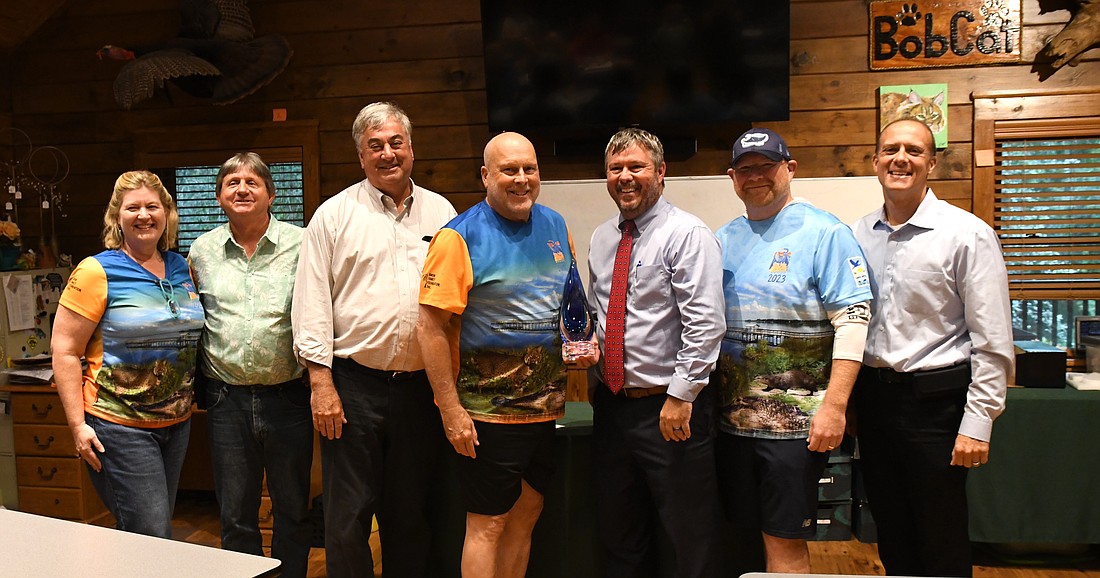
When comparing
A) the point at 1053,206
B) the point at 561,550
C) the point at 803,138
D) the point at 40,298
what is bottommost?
the point at 561,550

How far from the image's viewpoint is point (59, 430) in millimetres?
4043

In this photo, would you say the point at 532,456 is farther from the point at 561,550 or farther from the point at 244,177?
the point at 244,177

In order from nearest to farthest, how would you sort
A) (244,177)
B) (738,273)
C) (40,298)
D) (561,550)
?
(738,273) → (244,177) → (561,550) → (40,298)

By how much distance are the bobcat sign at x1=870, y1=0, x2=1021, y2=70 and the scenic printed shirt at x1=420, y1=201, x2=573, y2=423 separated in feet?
8.58

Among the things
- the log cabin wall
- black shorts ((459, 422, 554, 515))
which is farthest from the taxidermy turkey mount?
black shorts ((459, 422, 554, 515))

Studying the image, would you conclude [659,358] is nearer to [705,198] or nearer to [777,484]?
[777,484]

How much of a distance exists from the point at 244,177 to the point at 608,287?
1179 millimetres

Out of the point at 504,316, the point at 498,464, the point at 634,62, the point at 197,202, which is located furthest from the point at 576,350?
the point at 197,202

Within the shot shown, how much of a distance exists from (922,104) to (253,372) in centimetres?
335

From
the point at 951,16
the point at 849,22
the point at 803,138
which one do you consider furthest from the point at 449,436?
the point at 951,16

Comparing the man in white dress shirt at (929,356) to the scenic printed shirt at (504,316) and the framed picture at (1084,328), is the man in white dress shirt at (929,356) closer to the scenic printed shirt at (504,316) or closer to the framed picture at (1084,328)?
the scenic printed shirt at (504,316)

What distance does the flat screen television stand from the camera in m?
4.01

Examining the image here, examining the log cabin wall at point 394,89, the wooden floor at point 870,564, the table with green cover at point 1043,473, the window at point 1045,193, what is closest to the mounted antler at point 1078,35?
the log cabin wall at point 394,89

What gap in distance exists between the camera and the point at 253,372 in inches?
98.9
